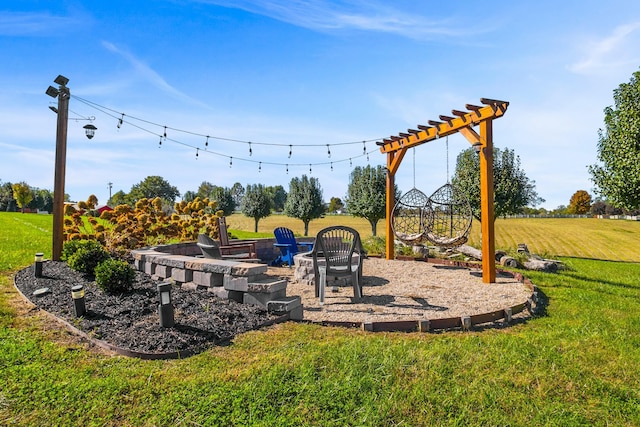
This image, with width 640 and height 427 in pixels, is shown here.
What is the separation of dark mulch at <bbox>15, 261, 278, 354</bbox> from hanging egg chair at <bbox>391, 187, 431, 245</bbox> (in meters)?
4.60

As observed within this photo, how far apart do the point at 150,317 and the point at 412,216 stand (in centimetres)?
668

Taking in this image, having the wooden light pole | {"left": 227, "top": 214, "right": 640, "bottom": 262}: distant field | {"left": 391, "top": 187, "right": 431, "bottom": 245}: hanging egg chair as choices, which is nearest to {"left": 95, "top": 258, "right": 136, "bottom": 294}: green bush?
the wooden light pole

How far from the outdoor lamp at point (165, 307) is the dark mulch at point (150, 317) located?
62 mm

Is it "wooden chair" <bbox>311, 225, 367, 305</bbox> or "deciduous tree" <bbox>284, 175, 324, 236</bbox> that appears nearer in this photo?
"wooden chair" <bbox>311, 225, 367, 305</bbox>

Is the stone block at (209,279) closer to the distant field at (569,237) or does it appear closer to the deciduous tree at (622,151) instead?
the distant field at (569,237)

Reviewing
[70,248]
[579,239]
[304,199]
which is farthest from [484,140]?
[579,239]

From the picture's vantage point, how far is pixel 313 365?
9.34 ft

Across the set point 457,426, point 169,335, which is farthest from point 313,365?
point 169,335

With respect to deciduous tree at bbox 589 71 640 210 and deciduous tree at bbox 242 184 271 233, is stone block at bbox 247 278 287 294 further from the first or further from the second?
deciduous tree at bbox 242 184 271 233

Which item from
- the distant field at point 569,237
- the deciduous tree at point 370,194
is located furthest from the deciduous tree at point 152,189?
the deciduous tree at point 370,194

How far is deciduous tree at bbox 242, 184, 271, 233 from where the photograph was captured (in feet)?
96.4

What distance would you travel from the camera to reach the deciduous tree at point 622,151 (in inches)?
470

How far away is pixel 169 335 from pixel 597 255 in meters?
24.6

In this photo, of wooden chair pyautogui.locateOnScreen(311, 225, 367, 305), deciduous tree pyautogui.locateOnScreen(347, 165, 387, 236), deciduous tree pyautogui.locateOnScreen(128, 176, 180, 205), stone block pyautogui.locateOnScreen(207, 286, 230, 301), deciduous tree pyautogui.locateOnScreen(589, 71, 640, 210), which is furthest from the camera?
deciduous tree pyautogui.locateOnScreen(128, 176, 180, 205)
